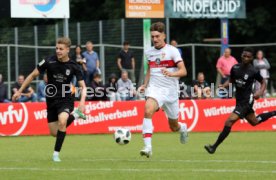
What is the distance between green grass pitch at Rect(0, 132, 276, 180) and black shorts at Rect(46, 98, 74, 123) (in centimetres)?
74

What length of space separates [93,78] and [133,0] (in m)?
3.55

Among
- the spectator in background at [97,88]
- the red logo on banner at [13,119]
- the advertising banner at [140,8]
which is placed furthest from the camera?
the advertising banner at [140,8]

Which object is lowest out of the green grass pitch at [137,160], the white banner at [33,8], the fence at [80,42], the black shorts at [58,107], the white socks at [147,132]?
the green grass pitch at [137,160]

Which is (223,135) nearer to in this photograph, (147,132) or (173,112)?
(173,112)

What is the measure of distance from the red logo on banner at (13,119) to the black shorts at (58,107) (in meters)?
8.47

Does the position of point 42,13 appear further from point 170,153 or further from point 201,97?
point 170,153

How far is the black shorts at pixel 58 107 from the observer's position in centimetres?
1436

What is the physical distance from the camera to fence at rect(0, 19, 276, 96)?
27.3 m

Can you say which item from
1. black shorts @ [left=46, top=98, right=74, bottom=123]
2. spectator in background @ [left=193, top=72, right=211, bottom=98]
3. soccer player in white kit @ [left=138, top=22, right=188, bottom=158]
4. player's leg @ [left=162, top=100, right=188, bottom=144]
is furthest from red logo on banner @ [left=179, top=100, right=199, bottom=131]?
black shorts @ [left=46, top=98, right=74, bottom=123]

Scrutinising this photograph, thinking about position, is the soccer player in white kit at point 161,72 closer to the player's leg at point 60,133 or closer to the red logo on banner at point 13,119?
the player's leg at point 60,133

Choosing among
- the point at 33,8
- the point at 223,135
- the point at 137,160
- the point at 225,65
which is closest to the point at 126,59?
the point at 225,65

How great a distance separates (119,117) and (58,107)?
9654 millimetres

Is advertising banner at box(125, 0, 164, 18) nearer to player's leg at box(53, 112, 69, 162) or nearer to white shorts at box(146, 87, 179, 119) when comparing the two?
white shorts at box(146, 87, 179, 119)

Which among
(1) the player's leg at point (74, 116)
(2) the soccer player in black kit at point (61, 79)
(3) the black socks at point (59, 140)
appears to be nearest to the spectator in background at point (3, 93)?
(1) the player's leg at point (74, 116)
